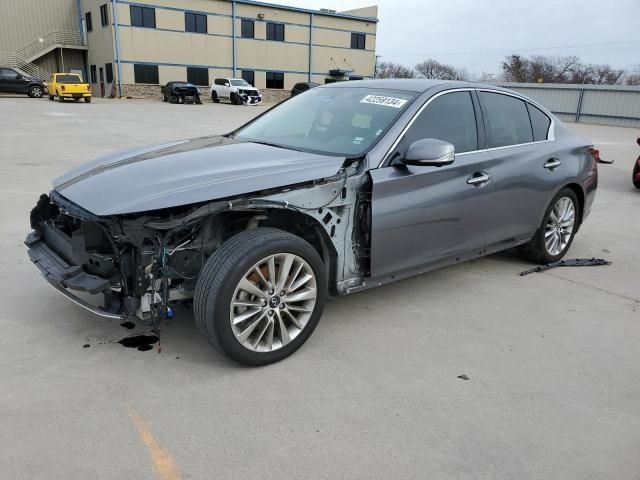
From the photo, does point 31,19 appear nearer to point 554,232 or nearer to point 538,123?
point 538,123

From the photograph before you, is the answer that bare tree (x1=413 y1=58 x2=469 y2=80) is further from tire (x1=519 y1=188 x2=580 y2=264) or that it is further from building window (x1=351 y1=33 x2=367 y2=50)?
tire (x1=519 y1=188 x2=580 y2=264)

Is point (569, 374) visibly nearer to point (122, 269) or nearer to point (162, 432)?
point (162, 432)

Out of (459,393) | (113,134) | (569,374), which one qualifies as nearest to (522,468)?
(459,393)

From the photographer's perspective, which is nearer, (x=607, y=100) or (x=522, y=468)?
(x=522, y=468)

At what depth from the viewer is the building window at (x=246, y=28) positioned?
43.1 meters

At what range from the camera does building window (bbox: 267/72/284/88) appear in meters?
45.2

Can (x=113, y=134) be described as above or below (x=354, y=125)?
below

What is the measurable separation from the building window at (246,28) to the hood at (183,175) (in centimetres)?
4274

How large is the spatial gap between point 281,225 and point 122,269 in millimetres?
1005

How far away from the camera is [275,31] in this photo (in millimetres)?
44562

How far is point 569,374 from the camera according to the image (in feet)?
10.6

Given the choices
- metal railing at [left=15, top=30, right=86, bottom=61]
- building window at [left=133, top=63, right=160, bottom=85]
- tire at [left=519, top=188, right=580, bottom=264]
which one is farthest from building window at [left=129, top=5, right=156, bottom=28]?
tire at [left=519, top=188, right=580, bottom=264]

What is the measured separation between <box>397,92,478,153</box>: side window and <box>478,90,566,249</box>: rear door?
192mm

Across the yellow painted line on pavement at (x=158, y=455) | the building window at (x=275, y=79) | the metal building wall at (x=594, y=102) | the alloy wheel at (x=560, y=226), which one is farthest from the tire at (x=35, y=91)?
the yellow painted line on pavement at (x=158, y=455)
